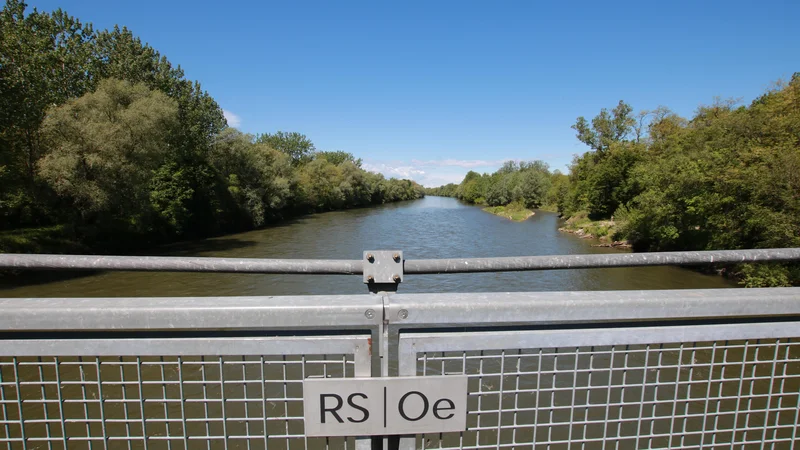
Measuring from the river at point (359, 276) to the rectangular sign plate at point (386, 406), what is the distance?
553 inches

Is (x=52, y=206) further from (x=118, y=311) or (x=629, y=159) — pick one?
(x=629, y=159)

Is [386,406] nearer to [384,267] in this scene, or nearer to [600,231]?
[384,267]

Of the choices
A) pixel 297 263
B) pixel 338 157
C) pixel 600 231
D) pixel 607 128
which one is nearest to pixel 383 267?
pixel 297 263

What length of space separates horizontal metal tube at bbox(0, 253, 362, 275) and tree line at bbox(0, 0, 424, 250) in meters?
19.1

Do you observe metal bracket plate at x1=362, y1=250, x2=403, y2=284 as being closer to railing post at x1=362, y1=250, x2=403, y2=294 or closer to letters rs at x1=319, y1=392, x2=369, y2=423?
railing post at x1=362, y1=250, x2=403, y2=294

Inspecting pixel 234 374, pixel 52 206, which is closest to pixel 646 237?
pixel 234 374

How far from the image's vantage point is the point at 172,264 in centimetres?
186

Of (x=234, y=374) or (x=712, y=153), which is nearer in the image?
(x=234, y=374)

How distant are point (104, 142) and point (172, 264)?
1988cm

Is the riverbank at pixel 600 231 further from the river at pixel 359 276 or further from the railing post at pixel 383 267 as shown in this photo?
the railing post at pixel 383 267

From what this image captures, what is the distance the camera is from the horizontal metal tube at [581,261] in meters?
1.90

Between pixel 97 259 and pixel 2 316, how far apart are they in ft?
1.48

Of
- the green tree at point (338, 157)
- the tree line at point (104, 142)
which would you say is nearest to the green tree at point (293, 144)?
the green tree at point (338, 157)

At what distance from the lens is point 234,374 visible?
30.0 ft
